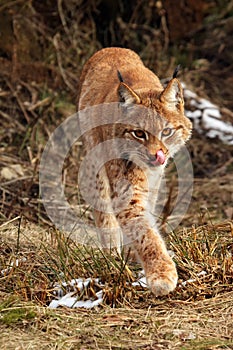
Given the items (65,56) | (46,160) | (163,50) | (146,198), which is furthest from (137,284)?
(163,50)

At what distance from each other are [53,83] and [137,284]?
14.5 feet

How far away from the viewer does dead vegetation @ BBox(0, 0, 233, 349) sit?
10.8 ft

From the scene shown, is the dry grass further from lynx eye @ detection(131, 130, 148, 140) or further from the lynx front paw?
lynx eye @ detection(131, 130, 148, 140)

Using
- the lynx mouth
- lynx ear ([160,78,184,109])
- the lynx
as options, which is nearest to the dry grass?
the lynx

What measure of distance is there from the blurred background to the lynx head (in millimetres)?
1517

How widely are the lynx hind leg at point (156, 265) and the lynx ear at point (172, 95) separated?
794 mm

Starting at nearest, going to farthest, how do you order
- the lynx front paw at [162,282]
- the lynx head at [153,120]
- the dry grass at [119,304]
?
the dry grass at [119,304], the lynx front paw at [162,282], the lynx head at [153,120]

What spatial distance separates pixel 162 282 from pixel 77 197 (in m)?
2.68

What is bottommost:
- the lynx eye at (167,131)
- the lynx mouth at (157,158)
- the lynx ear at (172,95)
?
the lynx mouth at (157,158)

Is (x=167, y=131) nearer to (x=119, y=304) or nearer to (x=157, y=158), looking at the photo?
(x=157, y=158)

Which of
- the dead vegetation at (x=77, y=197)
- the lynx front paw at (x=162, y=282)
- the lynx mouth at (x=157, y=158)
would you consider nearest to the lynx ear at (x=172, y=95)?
the lynx mouth at (x=157, y=158)

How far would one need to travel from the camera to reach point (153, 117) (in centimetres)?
422

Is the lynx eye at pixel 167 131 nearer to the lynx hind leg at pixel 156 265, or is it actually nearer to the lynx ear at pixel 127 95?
the lynx ear at pixel 127 95

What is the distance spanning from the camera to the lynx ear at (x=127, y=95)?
13.7 feet
